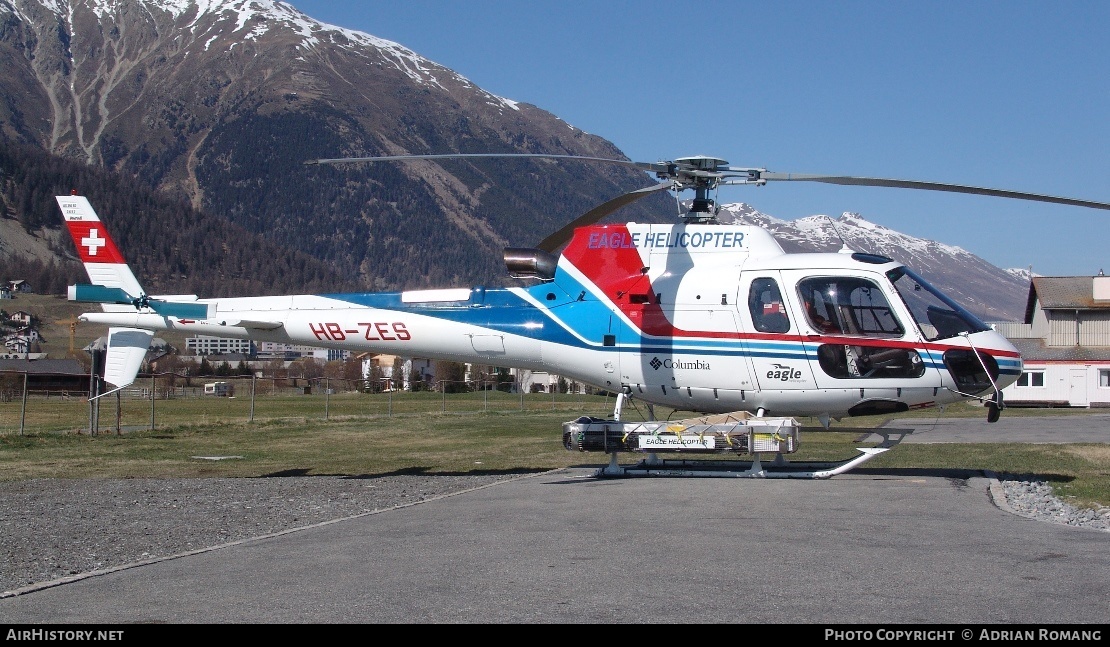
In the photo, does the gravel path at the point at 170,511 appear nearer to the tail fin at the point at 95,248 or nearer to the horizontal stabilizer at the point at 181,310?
the horizontal stabilizer at the point at 181,310

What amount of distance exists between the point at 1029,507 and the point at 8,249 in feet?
683

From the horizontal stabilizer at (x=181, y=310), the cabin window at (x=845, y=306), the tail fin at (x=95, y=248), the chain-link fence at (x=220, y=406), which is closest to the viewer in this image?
the cabin window at (x=845, y=306)

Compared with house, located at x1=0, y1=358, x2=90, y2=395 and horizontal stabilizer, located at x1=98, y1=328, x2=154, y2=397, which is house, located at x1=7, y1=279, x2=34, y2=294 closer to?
house, located at x1=0, y1=358, x2=90, y2=395

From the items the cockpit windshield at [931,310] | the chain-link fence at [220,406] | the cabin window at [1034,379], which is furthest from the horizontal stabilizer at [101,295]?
the cabin window at [1034,379]

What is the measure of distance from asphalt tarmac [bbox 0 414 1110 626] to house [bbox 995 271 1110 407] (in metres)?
43.6

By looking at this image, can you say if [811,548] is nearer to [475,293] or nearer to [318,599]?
[318,599]

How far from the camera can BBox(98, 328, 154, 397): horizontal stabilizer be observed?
1834 centimetres

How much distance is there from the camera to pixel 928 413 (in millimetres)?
45500

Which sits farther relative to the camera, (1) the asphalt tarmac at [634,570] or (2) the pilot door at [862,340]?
(2) the pilot door at [862,340]

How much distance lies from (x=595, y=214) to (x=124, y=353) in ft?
27.6

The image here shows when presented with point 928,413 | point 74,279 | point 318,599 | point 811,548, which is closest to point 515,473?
point 811,548

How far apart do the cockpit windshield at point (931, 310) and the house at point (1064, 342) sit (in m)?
37.9

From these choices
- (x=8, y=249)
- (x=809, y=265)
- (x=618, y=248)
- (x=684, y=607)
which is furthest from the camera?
(x=8, y=249)

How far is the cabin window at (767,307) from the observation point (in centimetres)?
1584
